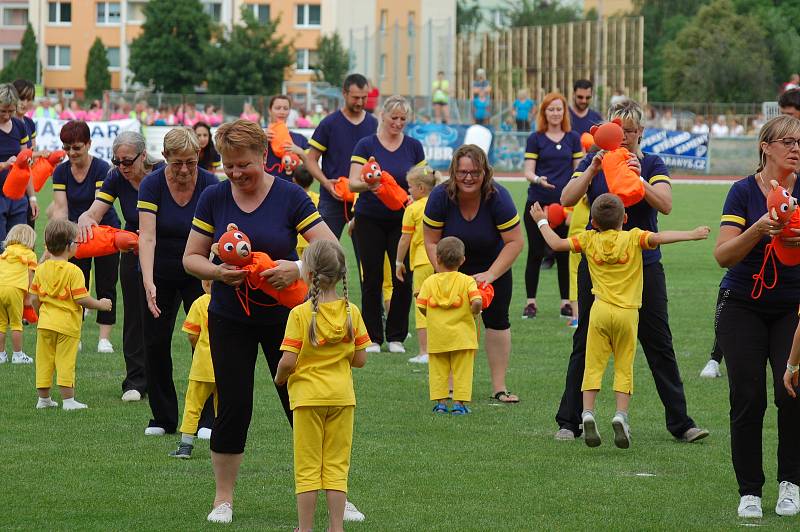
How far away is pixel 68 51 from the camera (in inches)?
3516

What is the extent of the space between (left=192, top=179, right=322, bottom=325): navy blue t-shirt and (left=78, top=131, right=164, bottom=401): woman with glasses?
2.35 metres

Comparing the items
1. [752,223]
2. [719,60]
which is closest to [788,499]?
[752,223]

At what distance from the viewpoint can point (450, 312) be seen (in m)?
9.63

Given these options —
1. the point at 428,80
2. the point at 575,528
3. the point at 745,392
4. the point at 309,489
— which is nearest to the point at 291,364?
the point at 309,489

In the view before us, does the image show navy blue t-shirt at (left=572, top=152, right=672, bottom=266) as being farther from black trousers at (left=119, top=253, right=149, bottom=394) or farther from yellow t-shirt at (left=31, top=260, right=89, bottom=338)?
yellow t-shirt at (left=31, top=260, right=89, bottom=338)

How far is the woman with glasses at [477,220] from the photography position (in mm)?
9359

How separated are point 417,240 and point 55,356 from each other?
3.46 metres

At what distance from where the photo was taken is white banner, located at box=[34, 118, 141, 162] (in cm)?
3591

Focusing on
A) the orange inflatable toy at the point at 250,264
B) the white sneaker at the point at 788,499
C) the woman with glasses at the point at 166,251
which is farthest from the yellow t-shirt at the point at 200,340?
the white sneaker at the point at 788,499

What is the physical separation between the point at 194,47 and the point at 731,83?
28.1m

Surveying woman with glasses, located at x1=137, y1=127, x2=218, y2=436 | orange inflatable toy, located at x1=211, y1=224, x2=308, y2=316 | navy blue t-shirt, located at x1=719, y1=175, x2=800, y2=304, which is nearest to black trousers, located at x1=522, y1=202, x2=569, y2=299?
woman with glasses, located at x1=137, y1=127, x2=218, y2=436

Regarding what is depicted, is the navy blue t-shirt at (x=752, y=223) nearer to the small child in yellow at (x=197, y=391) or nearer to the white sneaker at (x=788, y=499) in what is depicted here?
the white sneaker at (x=788, y=499)

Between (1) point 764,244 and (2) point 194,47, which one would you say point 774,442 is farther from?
(2) point 194,47

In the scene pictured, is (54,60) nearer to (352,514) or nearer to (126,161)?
(126,161)
